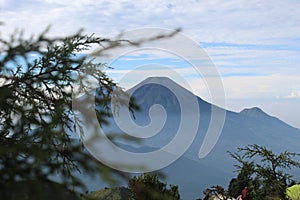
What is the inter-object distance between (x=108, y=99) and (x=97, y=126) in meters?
0.58

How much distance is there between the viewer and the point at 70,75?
246 centimetres

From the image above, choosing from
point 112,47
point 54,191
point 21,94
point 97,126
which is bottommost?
point 54,191

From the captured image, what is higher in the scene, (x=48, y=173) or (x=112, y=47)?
(x=112, y=47)

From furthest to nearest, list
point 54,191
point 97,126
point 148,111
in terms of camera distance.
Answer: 1. point 148,111
2. point 97,126
3. point 54,191

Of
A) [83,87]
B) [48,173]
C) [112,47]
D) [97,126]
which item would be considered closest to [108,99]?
[83,87]

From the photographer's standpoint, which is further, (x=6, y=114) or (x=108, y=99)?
(x=108, y=99)

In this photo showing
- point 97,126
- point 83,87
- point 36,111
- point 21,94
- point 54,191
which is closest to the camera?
point 54,191

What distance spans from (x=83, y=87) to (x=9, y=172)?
91cm

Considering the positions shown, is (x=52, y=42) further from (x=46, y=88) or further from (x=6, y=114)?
(x=6, y=114)

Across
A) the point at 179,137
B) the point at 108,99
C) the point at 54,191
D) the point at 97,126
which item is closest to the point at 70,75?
the point at 108,99

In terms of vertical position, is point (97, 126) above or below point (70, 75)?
below

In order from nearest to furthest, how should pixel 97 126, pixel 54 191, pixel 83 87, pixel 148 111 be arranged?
1. pixel 54 191
2. pixel 97 126
3. pixel 83 87
4. pixel 148 111

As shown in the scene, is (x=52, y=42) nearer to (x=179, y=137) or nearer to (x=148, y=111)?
(x=148, y=111)

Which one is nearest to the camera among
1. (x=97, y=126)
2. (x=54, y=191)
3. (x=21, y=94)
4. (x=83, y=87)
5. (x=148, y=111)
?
(x=54, y=191)
